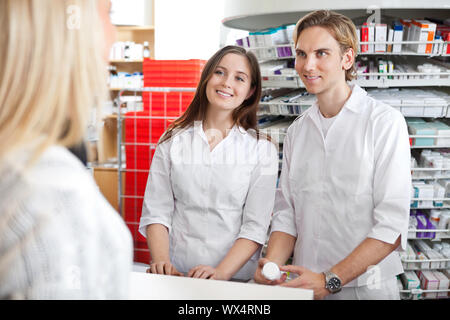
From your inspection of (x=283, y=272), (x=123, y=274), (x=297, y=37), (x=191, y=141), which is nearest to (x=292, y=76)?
(x=297, y=37)

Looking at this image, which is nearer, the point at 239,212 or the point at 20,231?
the point at 20,231

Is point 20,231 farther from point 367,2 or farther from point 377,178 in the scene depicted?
point 367,2

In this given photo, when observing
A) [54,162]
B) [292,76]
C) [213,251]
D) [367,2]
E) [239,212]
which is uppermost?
[367,2]

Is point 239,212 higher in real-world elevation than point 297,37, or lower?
lower

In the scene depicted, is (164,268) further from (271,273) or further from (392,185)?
(392,185)

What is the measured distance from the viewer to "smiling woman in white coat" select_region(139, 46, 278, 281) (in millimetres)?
1188

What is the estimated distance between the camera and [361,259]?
0.97 metres

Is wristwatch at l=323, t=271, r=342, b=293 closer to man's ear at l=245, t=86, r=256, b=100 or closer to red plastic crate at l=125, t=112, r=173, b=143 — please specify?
man's ear at l=245, t=86, r=256, b=100

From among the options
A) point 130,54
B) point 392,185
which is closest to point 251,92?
point 392,185

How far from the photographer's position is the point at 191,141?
4.21 feet

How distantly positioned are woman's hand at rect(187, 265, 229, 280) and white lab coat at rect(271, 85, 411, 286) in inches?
7.6
